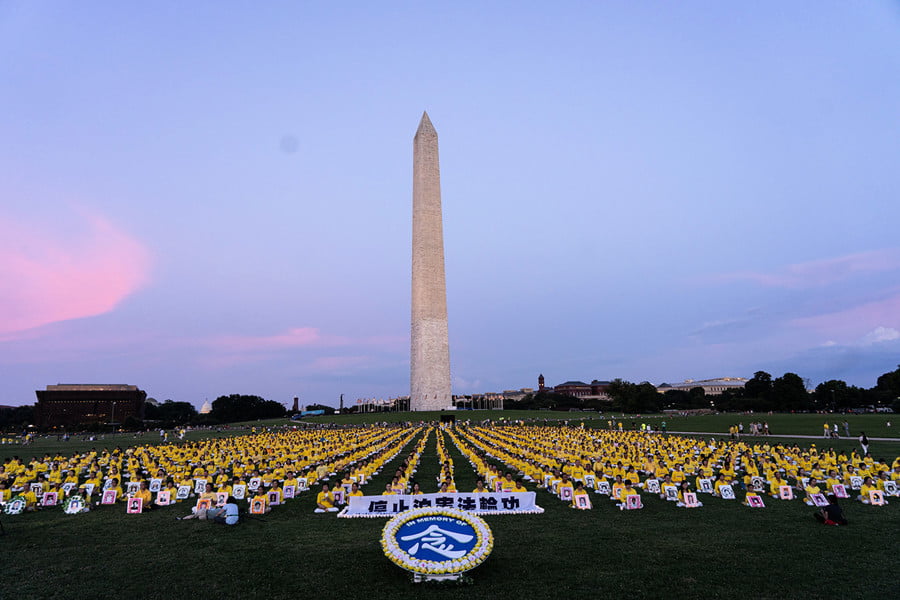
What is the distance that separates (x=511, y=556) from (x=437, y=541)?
6.99 ft

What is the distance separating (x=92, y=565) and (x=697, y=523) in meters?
13.0

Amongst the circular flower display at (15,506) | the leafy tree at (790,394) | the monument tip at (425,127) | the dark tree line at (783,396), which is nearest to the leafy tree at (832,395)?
the dark tree line at (783,396)

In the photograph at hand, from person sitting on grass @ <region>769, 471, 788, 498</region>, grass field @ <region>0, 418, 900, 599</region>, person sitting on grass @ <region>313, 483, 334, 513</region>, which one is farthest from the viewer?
person sitting on grass @ <region>769, 471, 788, 498</region>

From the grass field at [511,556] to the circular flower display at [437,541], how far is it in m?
0.43

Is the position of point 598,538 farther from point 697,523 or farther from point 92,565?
point 92,565

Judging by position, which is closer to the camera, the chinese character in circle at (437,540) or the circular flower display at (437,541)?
the circular flower display at (437,541)

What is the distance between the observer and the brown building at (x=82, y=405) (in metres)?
100

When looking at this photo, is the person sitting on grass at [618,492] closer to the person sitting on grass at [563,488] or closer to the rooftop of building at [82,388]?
the person sitting on grass at [563,488]

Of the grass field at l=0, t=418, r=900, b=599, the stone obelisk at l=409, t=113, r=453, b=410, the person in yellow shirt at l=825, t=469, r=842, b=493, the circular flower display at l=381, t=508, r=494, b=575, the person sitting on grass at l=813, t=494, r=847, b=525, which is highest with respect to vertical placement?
the stone obelisk at l=409, t=113, r=453, b=410

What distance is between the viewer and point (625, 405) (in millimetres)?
86250

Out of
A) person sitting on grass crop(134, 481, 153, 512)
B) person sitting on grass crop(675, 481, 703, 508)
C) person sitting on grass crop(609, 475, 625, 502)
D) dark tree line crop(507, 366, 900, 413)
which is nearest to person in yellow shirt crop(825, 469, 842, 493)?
person sitting on grass crop(675, 481, 703, 508)

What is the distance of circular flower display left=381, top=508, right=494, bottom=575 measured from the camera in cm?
891

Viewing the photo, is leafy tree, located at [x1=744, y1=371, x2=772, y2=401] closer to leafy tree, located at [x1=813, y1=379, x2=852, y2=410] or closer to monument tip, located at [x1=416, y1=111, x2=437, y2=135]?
leafy tree, located at [x1=813, y1=379, x2=852, y2=410]

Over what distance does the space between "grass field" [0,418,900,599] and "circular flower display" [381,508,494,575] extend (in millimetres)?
431
